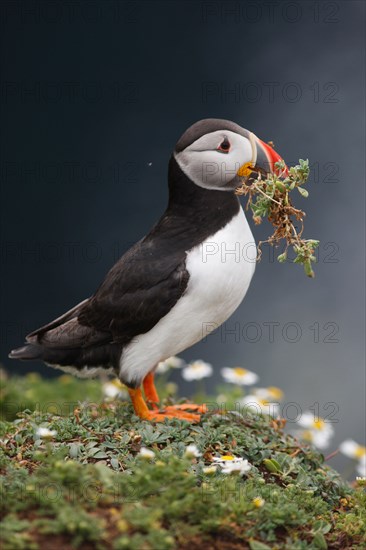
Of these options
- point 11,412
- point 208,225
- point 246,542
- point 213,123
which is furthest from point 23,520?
point 11,412

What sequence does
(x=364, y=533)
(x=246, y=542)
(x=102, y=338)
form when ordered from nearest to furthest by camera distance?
(x=246, y=542), (x=364, y=533), (x=102, y=338)

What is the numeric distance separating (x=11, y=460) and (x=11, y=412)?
298 cm

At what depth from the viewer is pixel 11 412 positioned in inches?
287

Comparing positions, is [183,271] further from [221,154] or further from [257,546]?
[257,546]

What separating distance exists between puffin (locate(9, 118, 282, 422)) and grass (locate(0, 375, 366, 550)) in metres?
0.48

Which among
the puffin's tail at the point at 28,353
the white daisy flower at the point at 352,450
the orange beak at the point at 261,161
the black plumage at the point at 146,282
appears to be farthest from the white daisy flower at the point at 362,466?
the puffin's tail at the point at 28,353

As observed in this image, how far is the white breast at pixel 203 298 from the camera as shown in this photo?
17.1ft

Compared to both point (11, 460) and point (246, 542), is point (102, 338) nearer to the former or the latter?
point (11, 460)

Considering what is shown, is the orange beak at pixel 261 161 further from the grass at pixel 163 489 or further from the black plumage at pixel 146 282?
the grass at pixel 163 489

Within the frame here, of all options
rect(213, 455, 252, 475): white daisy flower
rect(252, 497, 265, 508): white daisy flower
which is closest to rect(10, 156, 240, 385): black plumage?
rect(213, 455, 252, 475): white daisy flower

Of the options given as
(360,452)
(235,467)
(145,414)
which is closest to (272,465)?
(235,467)

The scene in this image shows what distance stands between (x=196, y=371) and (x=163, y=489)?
10.6 ft

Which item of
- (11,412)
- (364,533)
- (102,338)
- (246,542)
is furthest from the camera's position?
(11,412)

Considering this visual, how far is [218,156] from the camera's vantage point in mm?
5254
